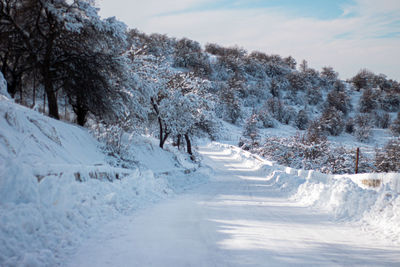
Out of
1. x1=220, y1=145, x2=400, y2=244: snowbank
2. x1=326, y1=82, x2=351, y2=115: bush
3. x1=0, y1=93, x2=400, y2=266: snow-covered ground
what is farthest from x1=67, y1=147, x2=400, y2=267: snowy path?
x1=326, y1=82, x2=351, y2=115: bush

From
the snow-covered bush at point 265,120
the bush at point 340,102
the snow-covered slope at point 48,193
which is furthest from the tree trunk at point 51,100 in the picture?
the bush at point 340,102

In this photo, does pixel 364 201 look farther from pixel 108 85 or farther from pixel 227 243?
pixel 108 85

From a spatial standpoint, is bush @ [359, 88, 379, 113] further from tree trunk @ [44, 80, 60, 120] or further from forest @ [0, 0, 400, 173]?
tree trunk @ [44, 80, 60, 120]

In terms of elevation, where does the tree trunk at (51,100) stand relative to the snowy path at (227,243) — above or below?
above

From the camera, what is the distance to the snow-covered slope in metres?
3.50

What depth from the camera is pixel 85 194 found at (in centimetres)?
574

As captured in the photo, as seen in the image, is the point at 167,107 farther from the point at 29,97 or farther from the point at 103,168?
the point at 103,168

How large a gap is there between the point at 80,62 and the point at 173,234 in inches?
462

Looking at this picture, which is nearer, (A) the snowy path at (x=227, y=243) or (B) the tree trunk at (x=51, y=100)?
(A) the snowy path at (x=227, y=243)

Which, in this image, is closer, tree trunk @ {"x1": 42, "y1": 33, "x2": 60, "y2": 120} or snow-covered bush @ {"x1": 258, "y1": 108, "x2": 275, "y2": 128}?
tree trunk @ {"x1": 42, "y1": 33, "x2": 60, "y2": 120}

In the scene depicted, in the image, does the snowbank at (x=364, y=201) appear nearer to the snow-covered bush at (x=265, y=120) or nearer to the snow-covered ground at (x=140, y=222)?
the snow-covered ground at (x=140, y=222)

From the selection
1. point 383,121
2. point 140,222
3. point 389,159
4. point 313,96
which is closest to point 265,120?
point 383,121

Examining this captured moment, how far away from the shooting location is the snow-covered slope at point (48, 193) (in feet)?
11.5

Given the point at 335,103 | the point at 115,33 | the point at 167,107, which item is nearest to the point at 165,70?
the point at 167,107
